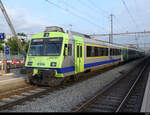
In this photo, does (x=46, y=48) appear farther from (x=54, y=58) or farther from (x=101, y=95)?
(x=101, y=95)

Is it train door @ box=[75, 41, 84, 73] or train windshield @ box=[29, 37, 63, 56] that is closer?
train windshield @ box=[29, 37, 63, 56]

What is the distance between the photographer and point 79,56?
1084 centimetres

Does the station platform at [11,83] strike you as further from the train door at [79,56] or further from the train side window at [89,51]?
the train side window at [89,51]

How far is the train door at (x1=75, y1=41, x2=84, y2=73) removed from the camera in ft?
34.3

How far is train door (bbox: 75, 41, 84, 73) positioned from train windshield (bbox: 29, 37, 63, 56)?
1.64 m

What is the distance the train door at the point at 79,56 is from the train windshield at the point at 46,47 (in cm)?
164

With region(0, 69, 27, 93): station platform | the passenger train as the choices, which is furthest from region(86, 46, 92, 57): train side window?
region(0, 69, 27, 93): station platform

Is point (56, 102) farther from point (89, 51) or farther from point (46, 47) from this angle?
point (89, 51)

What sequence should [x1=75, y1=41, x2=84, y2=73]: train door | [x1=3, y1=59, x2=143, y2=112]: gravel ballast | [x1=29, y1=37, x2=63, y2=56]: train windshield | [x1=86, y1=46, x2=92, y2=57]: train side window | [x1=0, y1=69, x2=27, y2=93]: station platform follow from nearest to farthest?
[x1=3, y1=59, x2=143, y2=112]: gravel ballast
[x1=29, y1=37, x2=63, y2=56]: train windshield
[x1=0, y1=69, x2=27, y2=93]: station platform
[x1=75, y1=41, x2=84, y2=73]: train door
[x1=86, y1=46, x2=92, y2=57]: train side window

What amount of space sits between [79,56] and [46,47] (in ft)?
7.83

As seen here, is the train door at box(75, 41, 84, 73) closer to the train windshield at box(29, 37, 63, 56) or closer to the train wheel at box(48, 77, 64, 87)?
the train windshield at box(29, 37, 63, 56)

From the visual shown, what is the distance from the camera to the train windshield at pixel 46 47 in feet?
30.0

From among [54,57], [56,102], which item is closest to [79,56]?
[54,57]

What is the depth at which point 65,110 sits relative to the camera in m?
5.88
